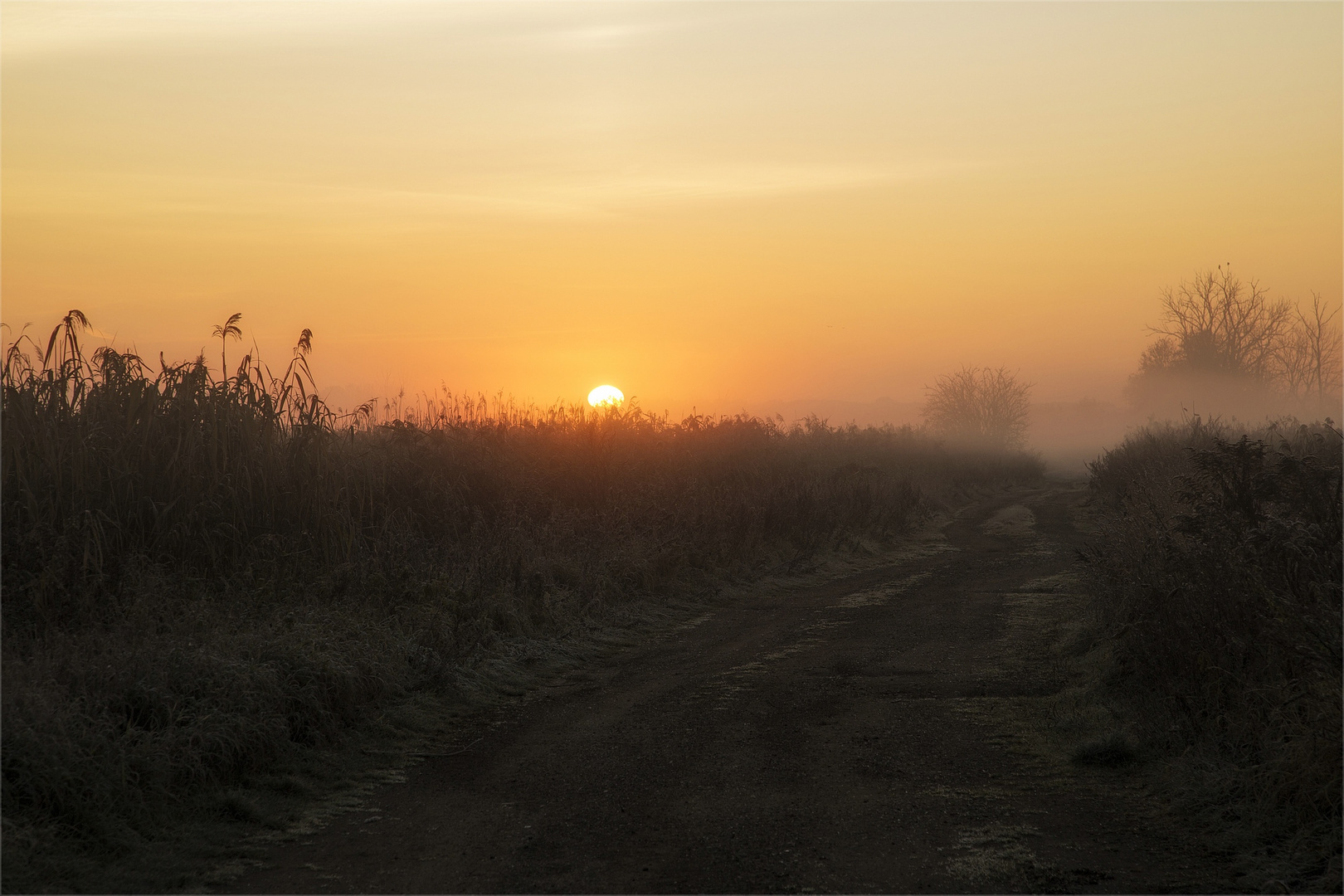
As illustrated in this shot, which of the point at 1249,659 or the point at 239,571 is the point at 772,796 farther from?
the point at 239,571

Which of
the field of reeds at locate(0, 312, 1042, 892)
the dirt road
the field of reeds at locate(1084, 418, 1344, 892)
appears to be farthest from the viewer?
the field of reeds at locate(0, 312, 1042, 892)

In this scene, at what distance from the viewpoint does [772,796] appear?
5887 millimetres

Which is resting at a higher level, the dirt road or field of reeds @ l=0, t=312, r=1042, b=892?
field of reeds @ l=0, t=312, r=1042, b=892

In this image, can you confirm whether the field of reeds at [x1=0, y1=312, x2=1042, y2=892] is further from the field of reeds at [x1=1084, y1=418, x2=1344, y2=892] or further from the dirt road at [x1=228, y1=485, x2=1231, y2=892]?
the field of reeds at [x1=1084, y1=418, x2=1344, y2=892]

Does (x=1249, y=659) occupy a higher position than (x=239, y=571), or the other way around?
(x=239, y=571)

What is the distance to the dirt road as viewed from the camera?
473 centimetres

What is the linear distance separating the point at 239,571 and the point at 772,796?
5970 millimetres

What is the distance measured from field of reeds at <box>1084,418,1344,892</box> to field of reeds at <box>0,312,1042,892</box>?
6.07 metres

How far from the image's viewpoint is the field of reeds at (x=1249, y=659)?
4.87 meters

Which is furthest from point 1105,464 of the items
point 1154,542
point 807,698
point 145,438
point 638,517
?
point 145,438

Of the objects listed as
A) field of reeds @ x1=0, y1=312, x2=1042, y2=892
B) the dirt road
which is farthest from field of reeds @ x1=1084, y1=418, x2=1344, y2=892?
field of reeds @ x1=0, y1=312, x2=1042, y2=892

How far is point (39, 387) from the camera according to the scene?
8.85 metres

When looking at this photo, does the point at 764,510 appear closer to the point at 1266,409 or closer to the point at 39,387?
the point at 39,387

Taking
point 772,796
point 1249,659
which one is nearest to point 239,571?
point 772,796
